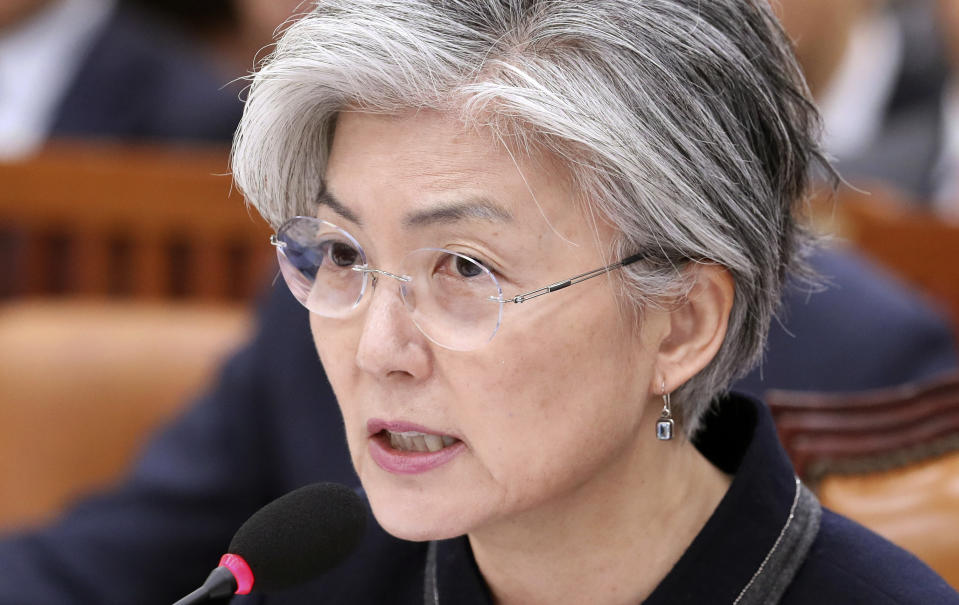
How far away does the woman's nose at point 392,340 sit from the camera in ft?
3.76

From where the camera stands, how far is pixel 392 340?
1.15 m

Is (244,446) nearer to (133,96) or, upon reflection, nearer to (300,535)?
(300,535)

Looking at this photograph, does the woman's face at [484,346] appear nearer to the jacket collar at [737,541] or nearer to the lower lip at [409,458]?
the lower lip at [409,458]

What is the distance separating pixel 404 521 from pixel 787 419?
1.88 ft

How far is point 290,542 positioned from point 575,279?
0.34 meters

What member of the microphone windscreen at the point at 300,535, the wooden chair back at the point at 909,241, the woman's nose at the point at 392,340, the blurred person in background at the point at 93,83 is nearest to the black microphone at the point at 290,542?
the microphone windscreen at the point at 300,535

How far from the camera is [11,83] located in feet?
11.1

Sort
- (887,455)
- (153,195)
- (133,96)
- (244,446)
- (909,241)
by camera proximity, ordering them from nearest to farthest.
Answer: (887,455)
(244,446)
(909,241)
(153,195)
(133,96)

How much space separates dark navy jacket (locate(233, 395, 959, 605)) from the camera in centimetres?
121

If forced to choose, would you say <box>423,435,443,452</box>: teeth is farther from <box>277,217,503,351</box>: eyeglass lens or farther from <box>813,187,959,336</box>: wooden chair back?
<box>813,187,959,336</box>: wooden chair back

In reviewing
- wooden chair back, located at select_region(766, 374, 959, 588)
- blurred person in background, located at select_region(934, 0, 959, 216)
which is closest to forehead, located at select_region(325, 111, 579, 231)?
wooden chair back, located at select_region(766, 374, 959, 588)

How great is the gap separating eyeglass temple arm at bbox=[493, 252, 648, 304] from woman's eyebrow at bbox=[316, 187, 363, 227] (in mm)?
155

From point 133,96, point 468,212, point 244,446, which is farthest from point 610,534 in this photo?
point 133,96

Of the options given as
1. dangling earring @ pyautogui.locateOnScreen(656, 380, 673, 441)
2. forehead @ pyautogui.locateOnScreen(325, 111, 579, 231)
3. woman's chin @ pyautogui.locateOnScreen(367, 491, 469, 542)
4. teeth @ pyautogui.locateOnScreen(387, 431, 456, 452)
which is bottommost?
woman's chin @ pyautogui.locateOnScreen(367, 491, 469, 542)
